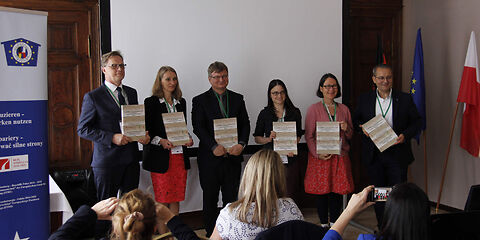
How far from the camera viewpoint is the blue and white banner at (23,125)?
103 inches

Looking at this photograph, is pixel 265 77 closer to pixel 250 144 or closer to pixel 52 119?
pixel 250 144

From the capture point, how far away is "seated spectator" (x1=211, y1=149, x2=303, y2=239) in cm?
200

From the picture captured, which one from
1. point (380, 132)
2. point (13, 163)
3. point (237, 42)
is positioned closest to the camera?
point (13, 163)

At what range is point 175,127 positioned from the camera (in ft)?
12.4

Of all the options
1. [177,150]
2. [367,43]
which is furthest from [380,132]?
[367,43]

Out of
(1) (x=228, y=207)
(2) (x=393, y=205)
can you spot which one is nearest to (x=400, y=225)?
(2) (x=393, y=205)

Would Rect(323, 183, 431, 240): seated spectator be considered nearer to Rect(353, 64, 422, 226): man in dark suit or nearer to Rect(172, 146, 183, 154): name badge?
Rect(172, 146, 183, 154): name badge

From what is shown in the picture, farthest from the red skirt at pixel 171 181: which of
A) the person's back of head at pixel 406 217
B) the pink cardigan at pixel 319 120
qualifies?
the person's back of head at pixel 406 217

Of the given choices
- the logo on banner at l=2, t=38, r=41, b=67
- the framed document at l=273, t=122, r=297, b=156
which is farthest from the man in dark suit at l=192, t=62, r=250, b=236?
the logo on banner at l=2, t=38, r=41, b=67

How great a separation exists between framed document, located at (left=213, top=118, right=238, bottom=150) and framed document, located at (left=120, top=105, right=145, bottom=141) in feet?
2.21

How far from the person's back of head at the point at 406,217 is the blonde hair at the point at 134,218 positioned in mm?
916

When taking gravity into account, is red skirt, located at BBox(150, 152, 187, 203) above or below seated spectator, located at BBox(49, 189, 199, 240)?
below

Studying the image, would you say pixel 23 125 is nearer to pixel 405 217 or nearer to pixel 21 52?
pixel 21 52

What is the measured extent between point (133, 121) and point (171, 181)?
716 mm
